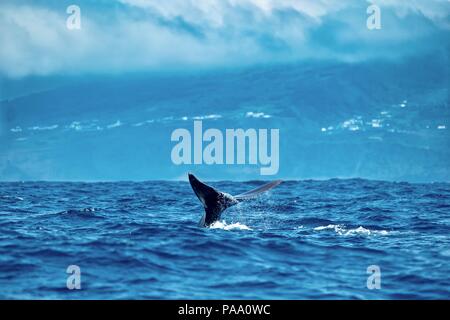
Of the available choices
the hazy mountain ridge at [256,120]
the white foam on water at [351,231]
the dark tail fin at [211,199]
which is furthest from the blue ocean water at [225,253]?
the hazy mountain ridge at [256,120]

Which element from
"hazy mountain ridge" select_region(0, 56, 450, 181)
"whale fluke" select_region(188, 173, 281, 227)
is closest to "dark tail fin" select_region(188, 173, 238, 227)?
"whale fluke" select_region(188, 173, 281, 227)

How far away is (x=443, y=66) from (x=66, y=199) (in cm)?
14517

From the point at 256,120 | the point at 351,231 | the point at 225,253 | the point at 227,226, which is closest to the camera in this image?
the point at 225,253

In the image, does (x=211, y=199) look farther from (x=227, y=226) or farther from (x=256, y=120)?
(x=256, y=120)

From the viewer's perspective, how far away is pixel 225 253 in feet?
49.3

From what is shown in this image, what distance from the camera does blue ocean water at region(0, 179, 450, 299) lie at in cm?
1226

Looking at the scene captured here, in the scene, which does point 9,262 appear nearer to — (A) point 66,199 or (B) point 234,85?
(A) point 66,199

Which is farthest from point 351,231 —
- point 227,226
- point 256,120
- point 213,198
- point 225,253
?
point 256,120

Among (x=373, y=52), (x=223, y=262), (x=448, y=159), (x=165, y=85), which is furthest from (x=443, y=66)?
(x=223, y=262)

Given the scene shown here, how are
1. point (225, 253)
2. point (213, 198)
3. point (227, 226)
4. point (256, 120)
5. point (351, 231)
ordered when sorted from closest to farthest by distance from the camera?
point (225, 253), point (213, 198), point (351, 231), point (227, 226), point (256, 120)

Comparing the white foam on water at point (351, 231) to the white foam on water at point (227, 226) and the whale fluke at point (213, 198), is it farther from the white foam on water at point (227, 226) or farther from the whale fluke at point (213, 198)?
the whale fluke at point (213, 198)

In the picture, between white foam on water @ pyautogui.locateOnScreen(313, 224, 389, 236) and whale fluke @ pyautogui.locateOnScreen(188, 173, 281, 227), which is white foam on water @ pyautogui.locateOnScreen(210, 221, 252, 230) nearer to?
whale fluke @ pyautogui.locateOnScreen(188, 173, 281, 227)

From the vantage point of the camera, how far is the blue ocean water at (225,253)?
12.3m
